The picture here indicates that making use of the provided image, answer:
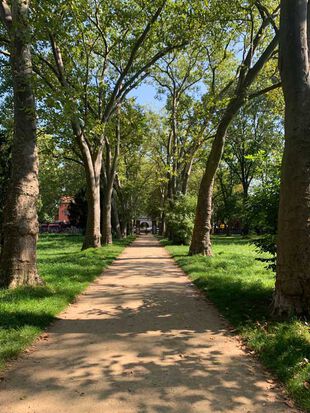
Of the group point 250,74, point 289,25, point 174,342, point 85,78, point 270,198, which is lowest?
point 174,342

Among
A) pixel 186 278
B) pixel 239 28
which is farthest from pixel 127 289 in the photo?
pixel 239 28

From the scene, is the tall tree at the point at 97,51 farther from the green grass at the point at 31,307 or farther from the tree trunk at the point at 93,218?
the green grass at the point at 31,307

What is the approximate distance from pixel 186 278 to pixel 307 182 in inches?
254

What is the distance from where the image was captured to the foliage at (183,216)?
27.2 m

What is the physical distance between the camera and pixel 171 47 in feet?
54.0

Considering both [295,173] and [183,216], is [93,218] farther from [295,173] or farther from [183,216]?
[295,173]

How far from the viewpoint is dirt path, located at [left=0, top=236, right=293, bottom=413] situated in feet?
12.7

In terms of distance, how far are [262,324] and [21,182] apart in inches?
227

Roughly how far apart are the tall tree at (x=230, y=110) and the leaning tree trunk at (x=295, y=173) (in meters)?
6.31

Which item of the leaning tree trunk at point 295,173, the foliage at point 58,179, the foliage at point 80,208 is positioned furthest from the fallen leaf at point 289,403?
the foliage at point 80,208

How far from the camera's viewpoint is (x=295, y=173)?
6.60 meters

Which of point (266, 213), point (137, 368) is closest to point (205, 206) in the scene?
point (266, 213)

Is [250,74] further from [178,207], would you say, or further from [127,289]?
[178,207]

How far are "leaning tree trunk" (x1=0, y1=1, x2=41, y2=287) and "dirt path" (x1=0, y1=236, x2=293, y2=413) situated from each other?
5.39 ft
